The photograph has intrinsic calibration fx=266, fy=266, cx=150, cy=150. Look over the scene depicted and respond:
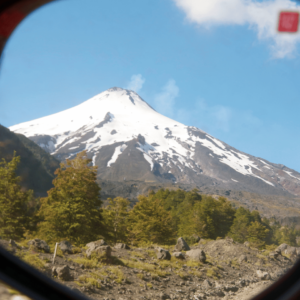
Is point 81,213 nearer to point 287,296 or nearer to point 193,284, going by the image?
point 193,284

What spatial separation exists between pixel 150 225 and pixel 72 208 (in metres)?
11.0

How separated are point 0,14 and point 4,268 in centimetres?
189

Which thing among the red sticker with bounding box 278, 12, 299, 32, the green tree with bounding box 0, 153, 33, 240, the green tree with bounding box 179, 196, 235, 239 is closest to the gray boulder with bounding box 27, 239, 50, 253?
the green tree with bounding box 0, 153, 33, 240

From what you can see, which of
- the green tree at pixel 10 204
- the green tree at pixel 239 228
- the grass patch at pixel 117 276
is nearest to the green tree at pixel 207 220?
the green tree at pixel 239 228

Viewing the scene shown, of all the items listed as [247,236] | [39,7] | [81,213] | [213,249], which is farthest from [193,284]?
[247,236]

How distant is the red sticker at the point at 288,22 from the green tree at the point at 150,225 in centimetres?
2087

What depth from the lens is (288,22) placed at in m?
1.38

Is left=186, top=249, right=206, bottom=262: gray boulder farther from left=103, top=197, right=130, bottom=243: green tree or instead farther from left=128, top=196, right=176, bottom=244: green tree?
left=103, top=197, right=130, bottom=243: green tree

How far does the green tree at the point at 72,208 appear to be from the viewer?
11398mm

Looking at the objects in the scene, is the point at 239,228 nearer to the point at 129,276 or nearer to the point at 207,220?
the point at 207,220

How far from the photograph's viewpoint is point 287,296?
4.17 ft

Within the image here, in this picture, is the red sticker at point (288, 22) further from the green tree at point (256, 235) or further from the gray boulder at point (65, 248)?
the green tree at point (256, 235)

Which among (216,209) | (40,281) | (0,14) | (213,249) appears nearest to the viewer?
(40,281)

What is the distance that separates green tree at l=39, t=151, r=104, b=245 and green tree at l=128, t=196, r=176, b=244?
9.38 m
